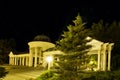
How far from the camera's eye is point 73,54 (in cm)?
2322

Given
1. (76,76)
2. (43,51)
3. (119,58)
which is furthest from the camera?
(43,51)

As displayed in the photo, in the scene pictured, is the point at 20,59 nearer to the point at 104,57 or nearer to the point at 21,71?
the point at 21,71

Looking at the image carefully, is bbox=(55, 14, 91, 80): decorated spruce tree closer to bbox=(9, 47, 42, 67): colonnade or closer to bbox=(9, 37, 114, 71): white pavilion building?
bbox=(9, 37, 114, 71): white pavilion building

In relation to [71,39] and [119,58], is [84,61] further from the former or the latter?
[119,58]

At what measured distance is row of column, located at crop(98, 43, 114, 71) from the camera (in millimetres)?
26716

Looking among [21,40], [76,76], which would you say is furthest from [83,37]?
[21,40]

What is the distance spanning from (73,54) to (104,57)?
4533 mm

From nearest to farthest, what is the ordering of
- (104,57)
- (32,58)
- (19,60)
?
(104,57)
(32,58)
(19,60)

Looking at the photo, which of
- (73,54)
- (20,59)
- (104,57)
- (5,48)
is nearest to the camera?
(73,54)

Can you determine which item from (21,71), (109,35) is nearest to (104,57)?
(109,35)

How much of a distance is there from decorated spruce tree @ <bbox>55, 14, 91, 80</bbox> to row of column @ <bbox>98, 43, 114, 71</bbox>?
3.56 meters

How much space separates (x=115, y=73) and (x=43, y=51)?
18305mm

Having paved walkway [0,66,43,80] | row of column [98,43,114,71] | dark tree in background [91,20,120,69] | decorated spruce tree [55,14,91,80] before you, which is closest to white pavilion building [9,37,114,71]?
row of column [98,43,114,71]

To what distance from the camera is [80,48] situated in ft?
76.8
